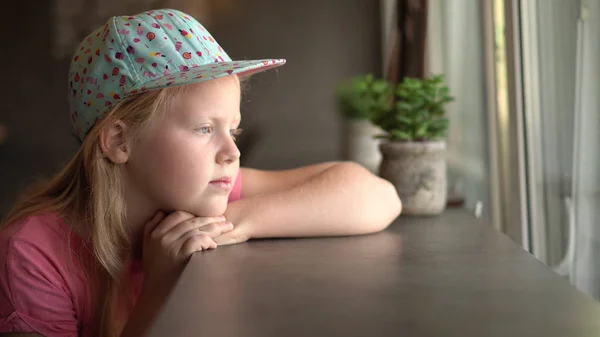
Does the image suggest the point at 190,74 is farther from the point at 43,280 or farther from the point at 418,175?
the point at 418,175

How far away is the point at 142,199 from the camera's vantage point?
1148mm

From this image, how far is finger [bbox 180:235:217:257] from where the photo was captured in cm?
105

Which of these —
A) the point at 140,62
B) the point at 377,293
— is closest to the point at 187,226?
the point at 140,62

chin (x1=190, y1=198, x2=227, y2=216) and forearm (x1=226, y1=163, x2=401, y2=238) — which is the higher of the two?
chin (x1=190, y1=198, x2=227, y2=216)

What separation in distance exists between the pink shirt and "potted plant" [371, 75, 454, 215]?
0.61 m

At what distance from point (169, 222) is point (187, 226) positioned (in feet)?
0.10

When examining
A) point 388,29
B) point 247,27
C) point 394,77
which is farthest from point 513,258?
point 247,27

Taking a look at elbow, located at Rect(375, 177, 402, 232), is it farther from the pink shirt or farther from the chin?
the pink shirt

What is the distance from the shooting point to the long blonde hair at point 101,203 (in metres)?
1.08

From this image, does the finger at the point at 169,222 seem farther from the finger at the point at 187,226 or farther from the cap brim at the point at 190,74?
the cap brim at the point at 190,74

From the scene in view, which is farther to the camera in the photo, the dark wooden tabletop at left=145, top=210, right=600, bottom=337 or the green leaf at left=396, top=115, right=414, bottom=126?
the green leaf at left=396, top=115, right=414, bottom=126

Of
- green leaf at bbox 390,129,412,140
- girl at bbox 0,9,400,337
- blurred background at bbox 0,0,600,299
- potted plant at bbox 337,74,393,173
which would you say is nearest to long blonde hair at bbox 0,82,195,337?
girl at bbox 0,9,400,337

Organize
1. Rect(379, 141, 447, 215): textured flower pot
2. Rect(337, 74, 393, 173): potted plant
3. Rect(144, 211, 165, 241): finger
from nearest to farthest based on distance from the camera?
Rect(144, 211, 165, 241): finger < Rect(379, 141, 447, 215): textured flower pot < Rect(337, 74, 393, 173): potted plant

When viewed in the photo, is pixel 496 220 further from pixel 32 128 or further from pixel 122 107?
pixel 32 128
